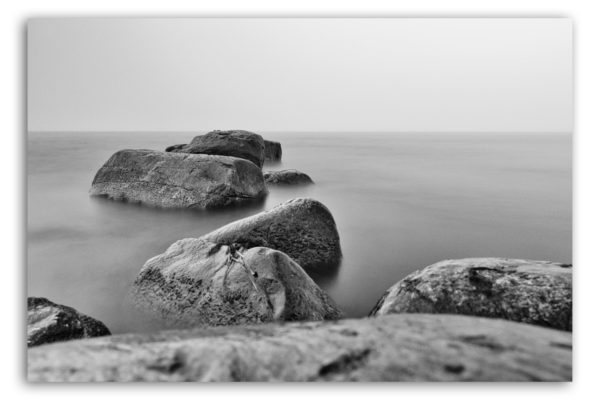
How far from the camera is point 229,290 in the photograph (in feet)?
10.1

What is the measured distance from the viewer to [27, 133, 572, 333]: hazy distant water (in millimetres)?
3824

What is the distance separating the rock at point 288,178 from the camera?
820cm

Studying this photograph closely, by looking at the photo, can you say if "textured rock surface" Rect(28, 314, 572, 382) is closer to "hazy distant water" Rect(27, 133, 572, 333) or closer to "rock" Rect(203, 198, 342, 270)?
"hazy distant water" Rect(27, 133, 572, 333)

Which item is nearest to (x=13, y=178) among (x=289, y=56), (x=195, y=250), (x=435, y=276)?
(x=195, y=250)

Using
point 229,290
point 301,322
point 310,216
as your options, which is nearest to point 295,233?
point 310,216

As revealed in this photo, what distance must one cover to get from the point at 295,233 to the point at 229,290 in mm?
1373

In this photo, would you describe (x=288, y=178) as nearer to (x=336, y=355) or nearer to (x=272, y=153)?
(x=272, y=153)

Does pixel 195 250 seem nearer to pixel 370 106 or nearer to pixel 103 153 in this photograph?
pixel 370 106

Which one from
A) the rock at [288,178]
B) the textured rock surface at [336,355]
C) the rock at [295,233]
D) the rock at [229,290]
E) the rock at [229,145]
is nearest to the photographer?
the textured rock surface at [336,355]

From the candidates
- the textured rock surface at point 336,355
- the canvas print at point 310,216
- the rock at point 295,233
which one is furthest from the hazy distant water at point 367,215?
the textured rock surface at point 336,355

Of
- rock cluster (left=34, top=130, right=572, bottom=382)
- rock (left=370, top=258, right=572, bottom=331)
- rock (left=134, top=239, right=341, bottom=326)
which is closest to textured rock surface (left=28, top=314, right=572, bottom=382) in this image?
rock cluster (left=34, top=130, right=572, bottom=382)

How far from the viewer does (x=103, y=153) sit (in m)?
6.54

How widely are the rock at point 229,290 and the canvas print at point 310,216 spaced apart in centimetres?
2

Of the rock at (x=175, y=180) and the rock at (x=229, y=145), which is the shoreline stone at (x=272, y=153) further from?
the rock at (x=175, y=180)
